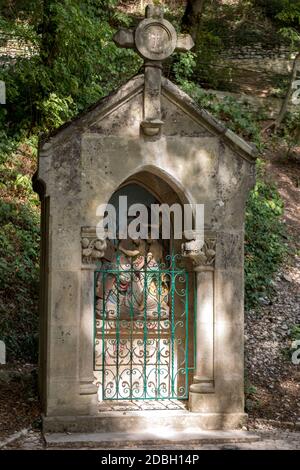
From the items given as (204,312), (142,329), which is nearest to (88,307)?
(142,329)

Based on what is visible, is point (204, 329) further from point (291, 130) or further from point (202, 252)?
point (291, 130)

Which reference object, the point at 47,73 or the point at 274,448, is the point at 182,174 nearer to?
the point at 274,448

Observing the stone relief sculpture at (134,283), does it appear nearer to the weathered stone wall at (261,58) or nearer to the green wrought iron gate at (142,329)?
the green wrought iron gate at (142,329)

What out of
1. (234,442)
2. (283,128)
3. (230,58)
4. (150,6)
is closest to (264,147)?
(283,128)

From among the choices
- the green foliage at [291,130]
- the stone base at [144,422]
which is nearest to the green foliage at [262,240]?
the green foliage at [291,130]

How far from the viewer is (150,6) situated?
6.93 meters

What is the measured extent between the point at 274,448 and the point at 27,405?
2727 millimetres

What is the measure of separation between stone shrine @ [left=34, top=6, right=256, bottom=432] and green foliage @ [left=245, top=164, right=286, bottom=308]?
173 inches

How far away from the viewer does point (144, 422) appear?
658cm

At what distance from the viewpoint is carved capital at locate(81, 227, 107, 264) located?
6625 millimetres

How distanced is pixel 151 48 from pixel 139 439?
3.94 meters

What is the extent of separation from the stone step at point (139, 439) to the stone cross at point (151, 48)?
3.03 m

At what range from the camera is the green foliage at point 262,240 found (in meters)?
11.8
